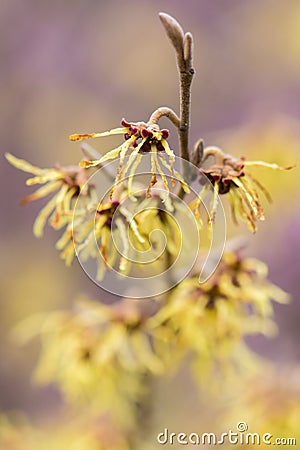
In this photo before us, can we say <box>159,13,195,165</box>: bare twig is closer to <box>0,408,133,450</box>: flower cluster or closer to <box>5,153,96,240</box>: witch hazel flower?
<box>5,153,96,240</box>: witch hazel flower

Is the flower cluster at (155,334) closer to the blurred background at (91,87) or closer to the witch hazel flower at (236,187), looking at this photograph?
the witch hazel flower at (236,187)

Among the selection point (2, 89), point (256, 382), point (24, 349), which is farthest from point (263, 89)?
point (256, 382)

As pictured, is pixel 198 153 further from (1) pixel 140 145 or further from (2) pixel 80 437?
(2) pixel 80 437

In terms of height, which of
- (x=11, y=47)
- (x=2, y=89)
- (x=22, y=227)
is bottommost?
(x=22, y=227)

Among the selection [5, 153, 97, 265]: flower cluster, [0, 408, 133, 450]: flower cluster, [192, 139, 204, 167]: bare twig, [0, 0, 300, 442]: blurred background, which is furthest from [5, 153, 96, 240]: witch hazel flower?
[0, 0, 300, 442]: blurred background

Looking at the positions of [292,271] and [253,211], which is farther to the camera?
[292,271]

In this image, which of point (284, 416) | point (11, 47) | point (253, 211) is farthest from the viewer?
point (11, 47)

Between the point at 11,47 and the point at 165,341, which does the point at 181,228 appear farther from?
the point at 11,47

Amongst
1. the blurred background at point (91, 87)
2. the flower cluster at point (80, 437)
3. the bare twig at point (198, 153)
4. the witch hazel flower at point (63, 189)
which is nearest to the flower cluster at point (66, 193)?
the witch hazel flower at point (63, 189)

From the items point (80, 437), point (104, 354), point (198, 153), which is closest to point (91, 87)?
point (80, 437)
